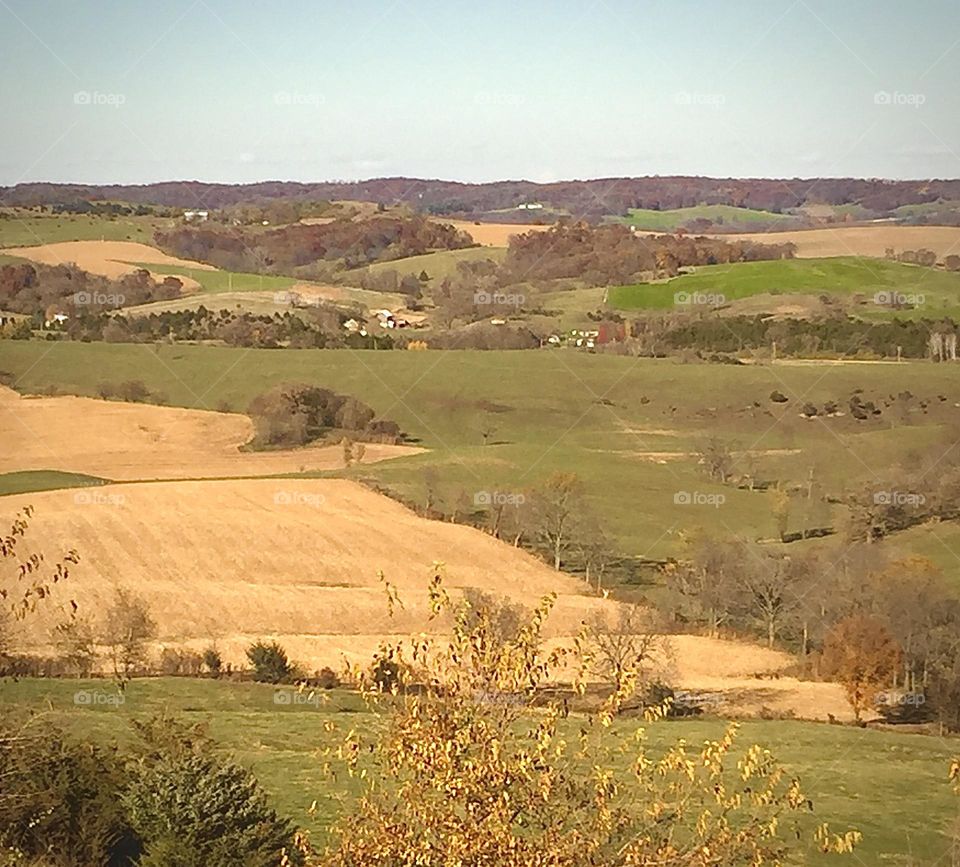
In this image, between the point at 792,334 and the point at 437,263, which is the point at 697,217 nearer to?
the point at 437,263

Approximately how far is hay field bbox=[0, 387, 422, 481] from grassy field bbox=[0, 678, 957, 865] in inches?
646

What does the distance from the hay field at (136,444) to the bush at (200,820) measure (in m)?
23.9

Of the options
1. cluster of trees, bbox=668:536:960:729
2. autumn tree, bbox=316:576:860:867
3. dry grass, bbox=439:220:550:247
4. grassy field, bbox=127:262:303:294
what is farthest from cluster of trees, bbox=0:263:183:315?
autumn tree, bbox=316:576:860:867

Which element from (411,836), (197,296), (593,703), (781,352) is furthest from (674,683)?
(197,296)

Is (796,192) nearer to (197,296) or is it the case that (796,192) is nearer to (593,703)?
(197,296)

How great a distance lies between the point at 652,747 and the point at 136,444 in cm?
2494

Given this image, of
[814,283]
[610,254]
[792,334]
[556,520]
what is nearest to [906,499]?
[556,520]

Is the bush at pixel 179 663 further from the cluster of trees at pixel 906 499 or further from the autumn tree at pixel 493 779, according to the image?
the cluster of trees at pixel 906 499

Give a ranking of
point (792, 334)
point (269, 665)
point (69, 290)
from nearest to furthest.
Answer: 1. point (269, 665)
2. point (792, 334)
3. point (69, 290)

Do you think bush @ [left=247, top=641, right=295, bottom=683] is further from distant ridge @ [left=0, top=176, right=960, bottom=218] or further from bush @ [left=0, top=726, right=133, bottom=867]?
distant ridge @ [left=0, top=176, right=960, bottom=218]

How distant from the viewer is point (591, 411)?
37.8 meters

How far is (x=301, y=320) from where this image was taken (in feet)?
163

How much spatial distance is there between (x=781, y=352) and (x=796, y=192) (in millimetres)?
28063

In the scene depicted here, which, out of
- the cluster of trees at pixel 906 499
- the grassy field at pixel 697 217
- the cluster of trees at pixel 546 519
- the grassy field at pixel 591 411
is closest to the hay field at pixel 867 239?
the grassy field at pixel 697 217
